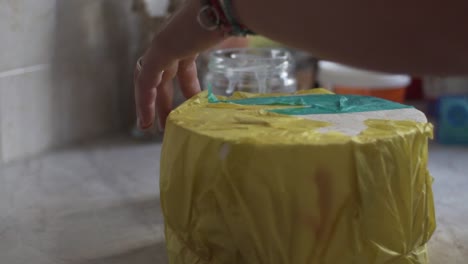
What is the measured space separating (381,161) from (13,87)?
2.33ft

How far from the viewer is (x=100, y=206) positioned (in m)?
0.93

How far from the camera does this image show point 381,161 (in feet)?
2.02

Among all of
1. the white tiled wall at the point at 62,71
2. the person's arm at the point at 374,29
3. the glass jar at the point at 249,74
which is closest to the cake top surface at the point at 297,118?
the person's arm at the point at 374,29

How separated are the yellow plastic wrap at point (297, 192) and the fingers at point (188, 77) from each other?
0.48ft

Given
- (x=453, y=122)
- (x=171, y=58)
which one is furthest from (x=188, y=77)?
(x=453, y=122)

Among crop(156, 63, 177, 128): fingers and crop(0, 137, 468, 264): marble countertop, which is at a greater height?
crop(156, 63, 177, 128): fingers

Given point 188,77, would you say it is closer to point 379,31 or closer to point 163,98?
point 163,98

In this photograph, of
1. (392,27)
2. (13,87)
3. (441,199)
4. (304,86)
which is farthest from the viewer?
(304,86)

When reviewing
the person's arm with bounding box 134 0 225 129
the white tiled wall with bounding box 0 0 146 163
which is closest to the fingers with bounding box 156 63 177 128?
the person's arm with bounding box 134 0 225 129

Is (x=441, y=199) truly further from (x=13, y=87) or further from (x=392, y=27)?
(x=13, y=87)

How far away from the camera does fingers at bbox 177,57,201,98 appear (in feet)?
2.62

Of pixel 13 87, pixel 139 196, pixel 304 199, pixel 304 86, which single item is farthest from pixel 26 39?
pixel 304 199

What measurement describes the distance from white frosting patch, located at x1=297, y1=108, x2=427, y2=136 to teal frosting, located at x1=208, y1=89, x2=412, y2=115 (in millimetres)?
14

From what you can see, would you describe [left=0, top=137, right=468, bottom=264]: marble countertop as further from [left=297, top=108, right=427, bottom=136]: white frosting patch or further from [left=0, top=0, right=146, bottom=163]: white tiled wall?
[left=297, top=108, right=427, bottom=136]: white frosting patch
